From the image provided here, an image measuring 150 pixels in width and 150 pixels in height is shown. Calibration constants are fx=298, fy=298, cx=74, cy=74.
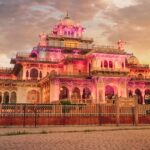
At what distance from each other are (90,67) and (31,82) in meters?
11.0

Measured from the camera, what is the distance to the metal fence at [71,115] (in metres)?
24.6

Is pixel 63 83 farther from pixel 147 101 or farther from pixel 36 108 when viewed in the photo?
pixel 36 108

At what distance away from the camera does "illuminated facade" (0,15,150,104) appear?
49.5 meters

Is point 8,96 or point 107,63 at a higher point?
point 107,63

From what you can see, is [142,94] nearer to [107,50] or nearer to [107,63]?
[107,63]

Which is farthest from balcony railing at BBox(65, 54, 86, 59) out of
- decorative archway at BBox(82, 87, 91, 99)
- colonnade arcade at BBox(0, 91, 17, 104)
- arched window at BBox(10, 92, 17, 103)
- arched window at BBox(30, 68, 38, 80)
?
colonnade arcade at BBox(0, 91, 17, 104)

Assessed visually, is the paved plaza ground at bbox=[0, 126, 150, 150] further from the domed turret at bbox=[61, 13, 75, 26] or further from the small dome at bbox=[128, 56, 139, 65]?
the small dome at bbox=[128, 56, 139, 65]

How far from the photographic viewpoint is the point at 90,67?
178ft

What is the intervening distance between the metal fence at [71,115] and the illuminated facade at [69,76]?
2080cm

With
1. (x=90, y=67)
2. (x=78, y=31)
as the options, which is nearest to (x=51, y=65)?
(x=90, y=67)

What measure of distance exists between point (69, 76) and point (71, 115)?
2263 centimetres

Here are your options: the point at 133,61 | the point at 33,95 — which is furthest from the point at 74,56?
the point at 133,61

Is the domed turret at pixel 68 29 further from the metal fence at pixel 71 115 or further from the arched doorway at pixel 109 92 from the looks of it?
the metal fence at pixel 71 115

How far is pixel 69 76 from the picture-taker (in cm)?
4816
